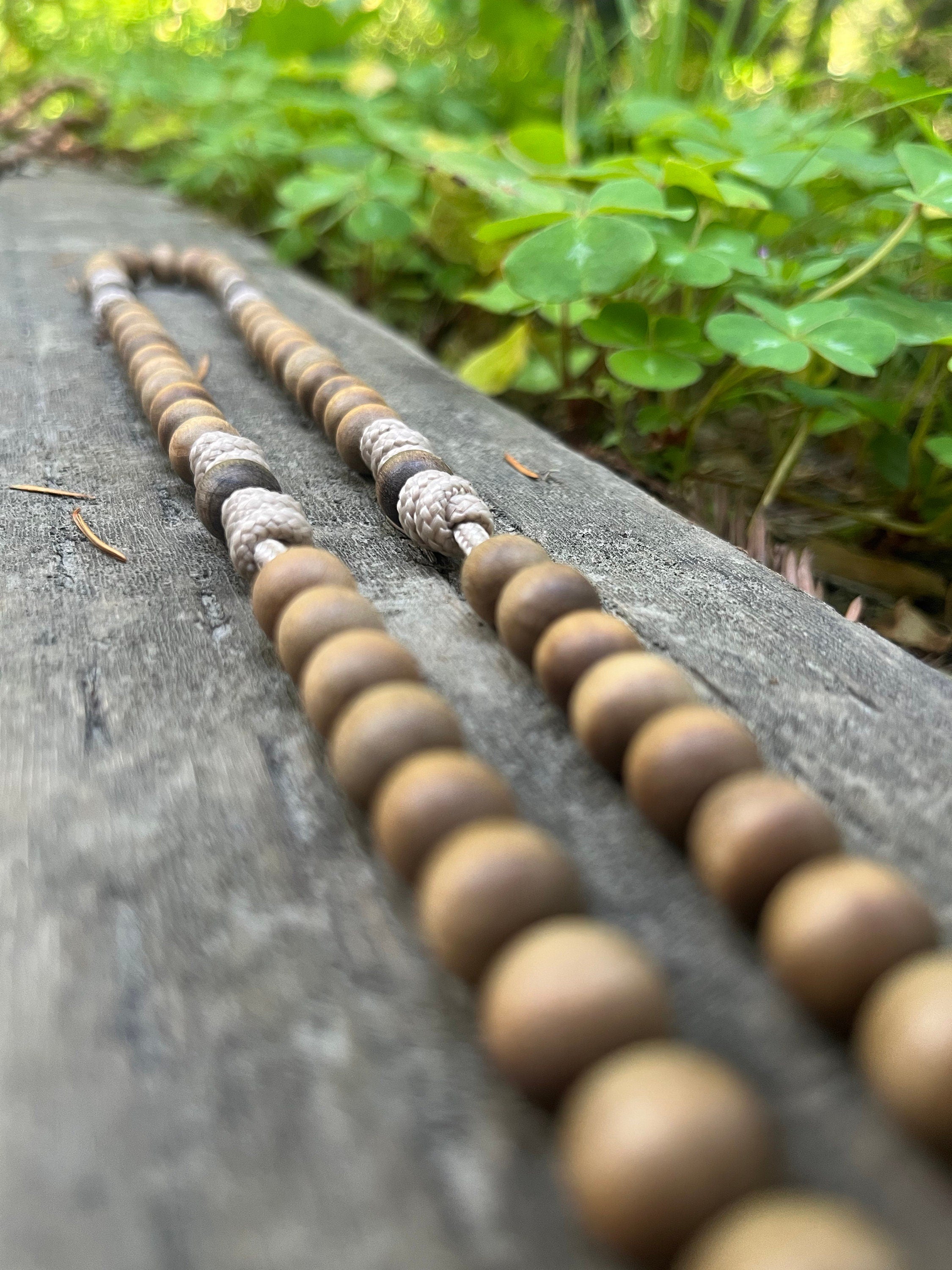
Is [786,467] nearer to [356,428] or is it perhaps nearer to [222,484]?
[356,428]

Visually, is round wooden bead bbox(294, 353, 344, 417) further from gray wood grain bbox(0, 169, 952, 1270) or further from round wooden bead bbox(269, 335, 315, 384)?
gray wood grain bbox(0, 169, 952, 1270)

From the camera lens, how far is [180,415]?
1.05 meters

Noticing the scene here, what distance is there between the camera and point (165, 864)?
565mm

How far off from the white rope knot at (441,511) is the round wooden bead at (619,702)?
27 cm

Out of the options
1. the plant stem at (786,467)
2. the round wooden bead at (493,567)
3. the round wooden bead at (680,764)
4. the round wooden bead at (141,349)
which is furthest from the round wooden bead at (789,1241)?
the round wooden bead at (141,349)

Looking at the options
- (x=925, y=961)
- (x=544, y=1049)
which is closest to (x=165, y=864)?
(x=544, y=1049)

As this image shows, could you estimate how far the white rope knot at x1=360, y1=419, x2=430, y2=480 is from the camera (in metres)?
0.98

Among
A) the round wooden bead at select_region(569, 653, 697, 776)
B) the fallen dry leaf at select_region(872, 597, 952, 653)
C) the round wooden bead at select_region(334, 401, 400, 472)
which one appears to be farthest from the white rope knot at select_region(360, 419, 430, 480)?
the fallen dry leaf at select_region(872, 597, 952, 653)

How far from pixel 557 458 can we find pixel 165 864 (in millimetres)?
760

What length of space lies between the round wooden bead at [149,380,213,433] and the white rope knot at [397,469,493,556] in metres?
0.34

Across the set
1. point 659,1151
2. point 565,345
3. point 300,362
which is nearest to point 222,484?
point 300,362

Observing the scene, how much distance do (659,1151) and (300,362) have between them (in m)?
1.09

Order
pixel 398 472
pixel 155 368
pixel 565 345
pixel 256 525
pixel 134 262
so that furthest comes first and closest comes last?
pixel 134 262 → pixel 565 345 → pixel 155 368 → pixel 398 472 → pixel 256 525

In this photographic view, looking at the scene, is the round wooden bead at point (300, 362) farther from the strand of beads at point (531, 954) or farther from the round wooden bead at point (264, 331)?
the strand of beads at point (531, 954)
